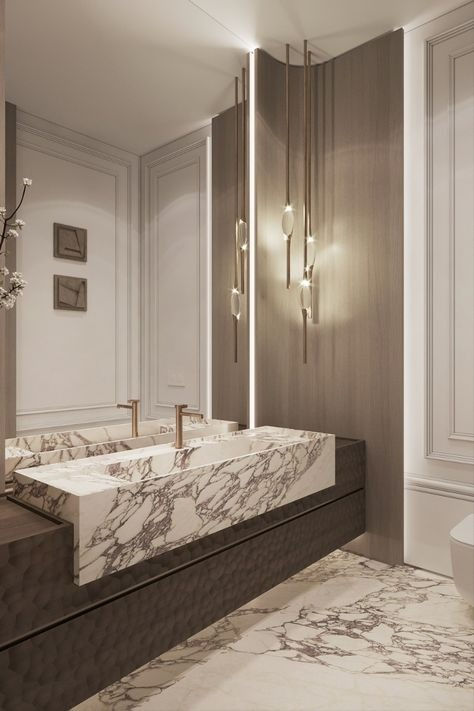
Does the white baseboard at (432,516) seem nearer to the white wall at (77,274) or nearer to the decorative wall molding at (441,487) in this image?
the decorative wall molding at (441,487)

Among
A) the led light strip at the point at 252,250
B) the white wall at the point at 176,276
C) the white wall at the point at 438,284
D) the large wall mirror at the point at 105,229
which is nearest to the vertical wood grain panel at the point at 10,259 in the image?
the large wall mirror at the point at 105,229

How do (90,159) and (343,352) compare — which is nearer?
(90,159)

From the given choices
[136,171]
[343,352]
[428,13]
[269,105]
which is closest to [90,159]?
[136,171]

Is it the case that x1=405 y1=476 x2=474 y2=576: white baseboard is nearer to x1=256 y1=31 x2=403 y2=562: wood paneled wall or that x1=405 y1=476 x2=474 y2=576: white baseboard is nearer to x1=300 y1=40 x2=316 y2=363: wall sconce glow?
x1=256 y1=31 x2=403 y2=562: wood paneled wall

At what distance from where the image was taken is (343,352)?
237cm

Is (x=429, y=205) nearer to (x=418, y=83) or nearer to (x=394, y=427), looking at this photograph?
(x=418, y=83)

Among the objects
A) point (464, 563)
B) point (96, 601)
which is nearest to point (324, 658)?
point (464, 563)

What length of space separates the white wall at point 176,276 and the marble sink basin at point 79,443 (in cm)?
7

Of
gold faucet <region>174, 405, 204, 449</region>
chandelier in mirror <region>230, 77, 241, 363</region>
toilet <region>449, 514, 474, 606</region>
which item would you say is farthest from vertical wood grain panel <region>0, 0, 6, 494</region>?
toilet <region>449, 514, 474, 606</region>

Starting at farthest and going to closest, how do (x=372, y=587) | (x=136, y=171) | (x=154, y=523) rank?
1. (x=372, y=587)
2. (x=136, y=171)
3. (x=154, y=523)

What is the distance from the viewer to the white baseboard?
2127 mm

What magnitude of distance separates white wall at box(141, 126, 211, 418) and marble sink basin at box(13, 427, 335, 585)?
214 millimetres

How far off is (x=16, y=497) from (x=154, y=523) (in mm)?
380

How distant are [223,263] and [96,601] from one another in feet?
4.27
